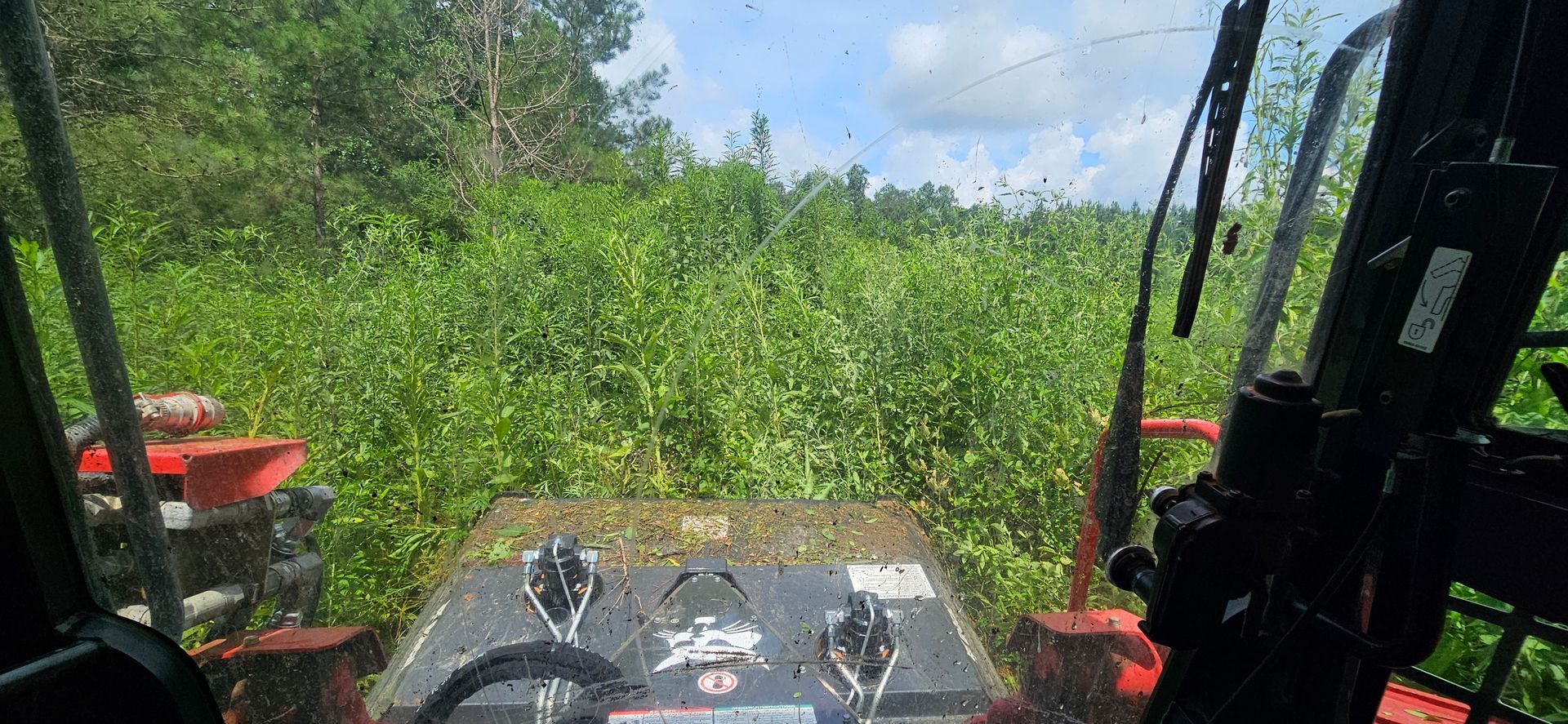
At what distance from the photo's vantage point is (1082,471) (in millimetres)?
2514

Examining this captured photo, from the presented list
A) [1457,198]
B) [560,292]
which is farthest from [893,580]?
[560,292]

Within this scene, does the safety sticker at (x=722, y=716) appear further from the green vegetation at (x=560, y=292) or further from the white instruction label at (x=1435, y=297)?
the white instruction label at (x=1435, y=297)

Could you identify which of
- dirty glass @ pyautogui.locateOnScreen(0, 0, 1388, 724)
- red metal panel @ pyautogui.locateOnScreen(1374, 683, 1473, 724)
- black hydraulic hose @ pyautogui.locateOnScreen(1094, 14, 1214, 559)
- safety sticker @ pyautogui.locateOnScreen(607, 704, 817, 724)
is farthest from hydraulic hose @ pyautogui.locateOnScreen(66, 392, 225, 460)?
red metal panel @ pyautogui.locateOnScreen(1374, 683, 1473, 724)

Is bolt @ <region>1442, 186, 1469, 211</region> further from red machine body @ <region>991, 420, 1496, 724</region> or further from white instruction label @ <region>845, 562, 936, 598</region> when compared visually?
white instruction label @ <region>845, 562, 936, 598</region>

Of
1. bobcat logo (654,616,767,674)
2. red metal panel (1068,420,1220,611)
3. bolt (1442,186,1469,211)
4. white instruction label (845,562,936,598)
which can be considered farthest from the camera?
white instruction label (845,562,936,598)

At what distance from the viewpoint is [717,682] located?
4.94 feet

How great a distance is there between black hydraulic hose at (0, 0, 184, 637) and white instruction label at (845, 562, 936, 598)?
4.86 feet

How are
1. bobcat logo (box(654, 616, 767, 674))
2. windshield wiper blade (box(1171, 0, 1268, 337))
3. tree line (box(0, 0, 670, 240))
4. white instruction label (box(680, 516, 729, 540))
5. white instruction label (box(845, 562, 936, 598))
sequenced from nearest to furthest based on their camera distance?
windshield wiper blade (box(1171, 0, 1268, 337)), tree line (box(0, 0, 670, 240)), bobcat logo (box(654, 616, 767, 674)), white instruction label (box(845, 562, 936, 598)), white instruction label (box(680, 516, 729, 540))

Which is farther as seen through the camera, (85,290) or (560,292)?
(560,292)

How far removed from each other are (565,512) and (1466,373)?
228 centimetres

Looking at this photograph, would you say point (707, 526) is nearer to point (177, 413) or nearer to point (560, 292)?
point (177, 413)

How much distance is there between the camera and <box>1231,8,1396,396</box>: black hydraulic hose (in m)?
1.08

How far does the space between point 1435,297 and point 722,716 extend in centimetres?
141

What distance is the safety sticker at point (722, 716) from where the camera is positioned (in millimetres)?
1427
